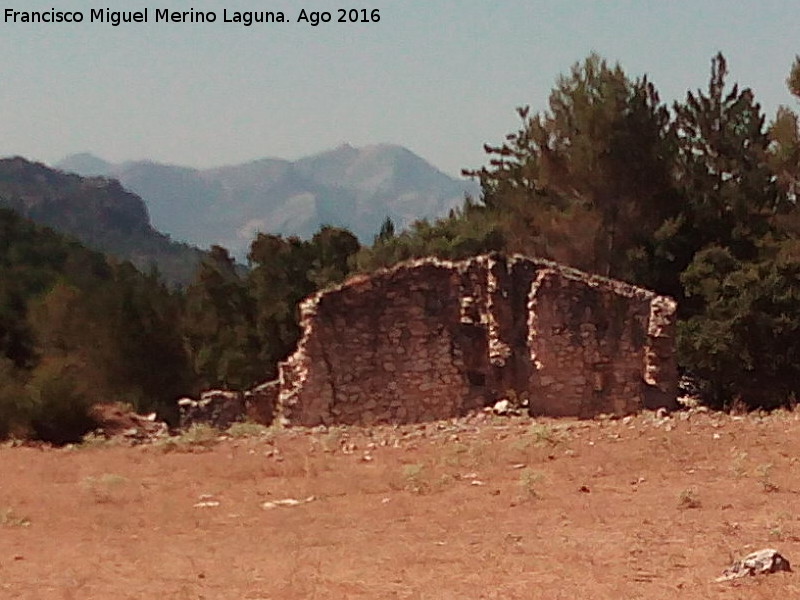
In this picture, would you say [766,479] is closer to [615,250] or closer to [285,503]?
[285,503]

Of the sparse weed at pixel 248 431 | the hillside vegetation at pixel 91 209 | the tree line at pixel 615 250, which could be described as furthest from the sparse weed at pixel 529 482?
the hillside vegetation at pixel 91 209

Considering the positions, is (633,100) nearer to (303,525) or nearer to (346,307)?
(346,307)

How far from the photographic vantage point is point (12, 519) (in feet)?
26.3

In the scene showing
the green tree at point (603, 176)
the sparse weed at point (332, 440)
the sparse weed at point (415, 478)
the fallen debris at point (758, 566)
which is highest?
the green tree at point (603, 176)

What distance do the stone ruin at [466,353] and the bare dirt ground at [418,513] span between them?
241 centimetres

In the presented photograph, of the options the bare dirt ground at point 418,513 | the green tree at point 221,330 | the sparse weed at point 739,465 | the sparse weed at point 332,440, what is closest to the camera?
the bare dirt ground at point 418,513

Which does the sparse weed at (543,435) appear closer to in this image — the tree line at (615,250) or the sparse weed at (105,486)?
the sparse weed at (105,486)

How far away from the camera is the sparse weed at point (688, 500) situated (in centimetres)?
736

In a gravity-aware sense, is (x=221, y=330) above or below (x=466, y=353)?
below

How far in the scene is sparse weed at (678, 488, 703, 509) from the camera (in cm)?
736

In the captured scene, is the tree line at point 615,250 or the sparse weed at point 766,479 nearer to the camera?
the sparse weed at point 766,479

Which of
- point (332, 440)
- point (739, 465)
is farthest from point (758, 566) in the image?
point (332, 440)

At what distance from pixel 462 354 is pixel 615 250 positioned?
37.2 ft

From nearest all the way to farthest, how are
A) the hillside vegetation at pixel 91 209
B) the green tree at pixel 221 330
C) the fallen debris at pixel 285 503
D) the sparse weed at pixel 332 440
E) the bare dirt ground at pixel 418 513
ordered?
the bare dirt ground at pixel 418 513 < the fallen debris at pixel 285 503 < the sparse weed at pixel 332 440 < the green tree at pixel 221 330 < the hillside vegetation at pixel 91 209
